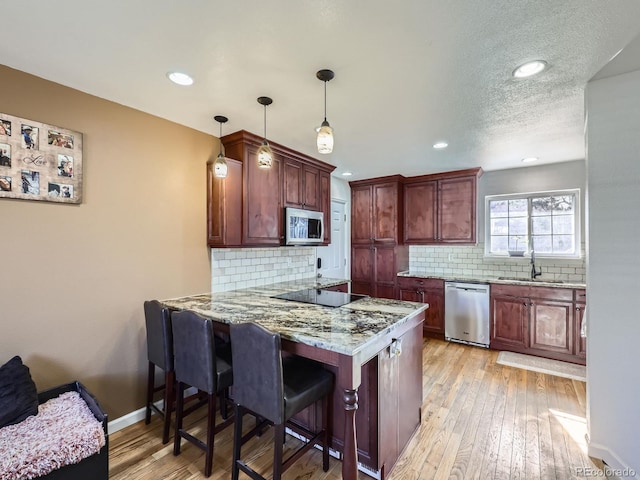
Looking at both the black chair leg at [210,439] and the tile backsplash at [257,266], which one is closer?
the black chair leg at [210,439]

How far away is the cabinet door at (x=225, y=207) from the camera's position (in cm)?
272

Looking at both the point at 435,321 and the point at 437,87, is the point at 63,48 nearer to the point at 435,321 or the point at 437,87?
the point at 437,87

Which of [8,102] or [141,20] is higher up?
[141,20]

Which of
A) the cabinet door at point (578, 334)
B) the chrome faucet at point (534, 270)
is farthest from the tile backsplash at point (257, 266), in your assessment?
the cabinet door at point (578, 334)

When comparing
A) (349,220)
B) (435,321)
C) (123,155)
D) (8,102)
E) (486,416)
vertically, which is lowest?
(486,416)

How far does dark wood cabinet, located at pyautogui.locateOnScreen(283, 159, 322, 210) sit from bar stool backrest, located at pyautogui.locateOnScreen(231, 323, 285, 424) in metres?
1.94

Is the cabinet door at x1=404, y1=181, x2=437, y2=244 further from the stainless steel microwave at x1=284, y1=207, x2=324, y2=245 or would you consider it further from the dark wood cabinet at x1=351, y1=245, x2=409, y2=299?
the stainless steel microwave at x1=284, y1=207, x2=324, y2=245

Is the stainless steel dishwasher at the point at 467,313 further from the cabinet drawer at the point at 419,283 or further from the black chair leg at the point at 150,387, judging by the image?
the black chair leg at the point at 150,387

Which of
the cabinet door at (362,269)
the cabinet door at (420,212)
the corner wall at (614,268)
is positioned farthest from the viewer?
the cabinet door at (362,269)

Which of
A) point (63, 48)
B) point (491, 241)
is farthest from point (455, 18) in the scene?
point (491, 241)

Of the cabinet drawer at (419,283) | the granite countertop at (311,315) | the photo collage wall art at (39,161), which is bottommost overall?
the cabinet drawer at (419,283)

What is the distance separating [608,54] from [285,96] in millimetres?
1888

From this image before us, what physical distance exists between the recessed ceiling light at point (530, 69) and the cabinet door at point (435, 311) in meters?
3.01

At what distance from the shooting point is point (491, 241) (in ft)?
14.4
